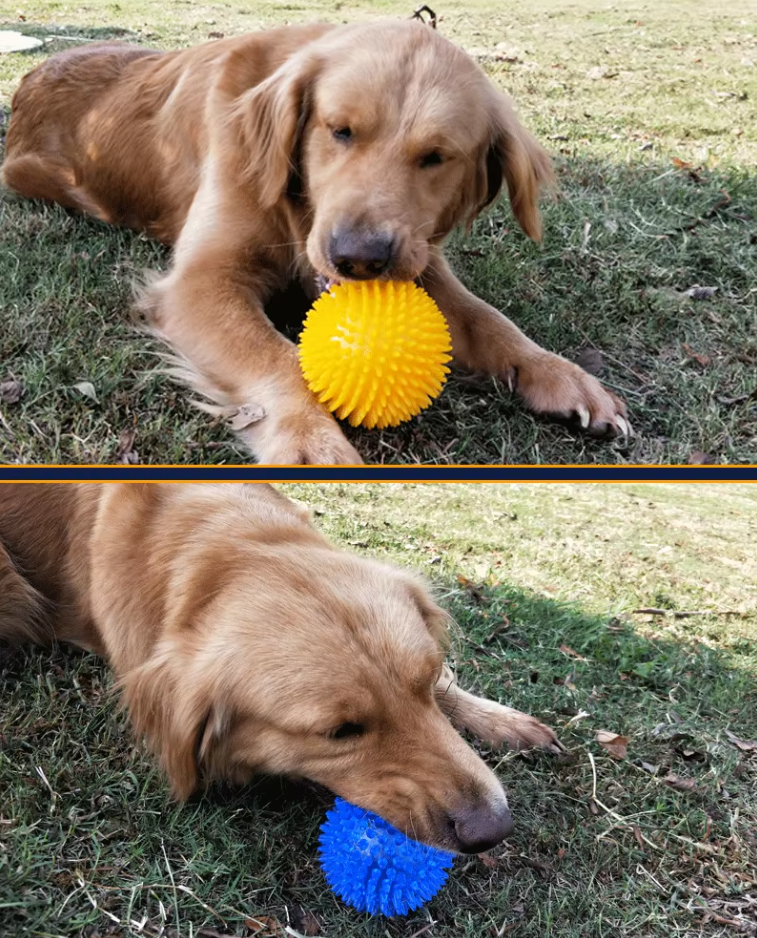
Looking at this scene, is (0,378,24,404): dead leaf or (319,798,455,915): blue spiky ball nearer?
(319,798,455,915): blue spiky ball

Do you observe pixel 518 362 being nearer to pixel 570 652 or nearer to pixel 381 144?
pixel 381 144

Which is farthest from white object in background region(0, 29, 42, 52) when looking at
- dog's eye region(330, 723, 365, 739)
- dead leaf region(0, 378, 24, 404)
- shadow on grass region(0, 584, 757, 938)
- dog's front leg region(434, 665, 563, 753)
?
dog's eye region(330, 723, 365, 739)

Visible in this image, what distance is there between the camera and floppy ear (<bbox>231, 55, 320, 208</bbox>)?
3281 millimetres

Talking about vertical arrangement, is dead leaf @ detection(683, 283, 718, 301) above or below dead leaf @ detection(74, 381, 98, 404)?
above

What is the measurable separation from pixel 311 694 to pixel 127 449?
121 cm

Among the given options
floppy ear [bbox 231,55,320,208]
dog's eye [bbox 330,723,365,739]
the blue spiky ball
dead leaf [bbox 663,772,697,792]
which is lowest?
dead leaf [bbox 663,772,697,792]

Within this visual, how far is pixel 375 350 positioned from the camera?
271 centimetres

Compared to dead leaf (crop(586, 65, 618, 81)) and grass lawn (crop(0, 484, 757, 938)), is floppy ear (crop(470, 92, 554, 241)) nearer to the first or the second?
grass lawn (crop(0, 484, 757, 938))

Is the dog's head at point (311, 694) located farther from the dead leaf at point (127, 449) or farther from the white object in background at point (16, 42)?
the white object in background at point (16, 42)

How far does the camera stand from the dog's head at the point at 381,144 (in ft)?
9.48

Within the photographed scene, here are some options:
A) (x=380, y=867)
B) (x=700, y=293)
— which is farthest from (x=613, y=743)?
(x=700, y=293)

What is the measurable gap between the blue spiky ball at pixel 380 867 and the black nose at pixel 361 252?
159cm

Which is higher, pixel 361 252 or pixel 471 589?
pixel 361 252

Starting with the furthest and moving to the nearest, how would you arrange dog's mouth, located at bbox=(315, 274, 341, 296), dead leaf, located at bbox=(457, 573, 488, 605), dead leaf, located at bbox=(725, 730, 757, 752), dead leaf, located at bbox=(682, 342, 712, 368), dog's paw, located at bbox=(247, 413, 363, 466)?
dead leaf, located at bbox=(682, 342, 712, 368) < dead leaf, located at bbox=(457, 573, 488, 605) < dead leaf, located at bbox=(725, 730, 757, 752) < dog's mouth, located at bbox=(315, 274, 341, 296) < dog's paw, located at bbox=(247, 413, 363, 466)
